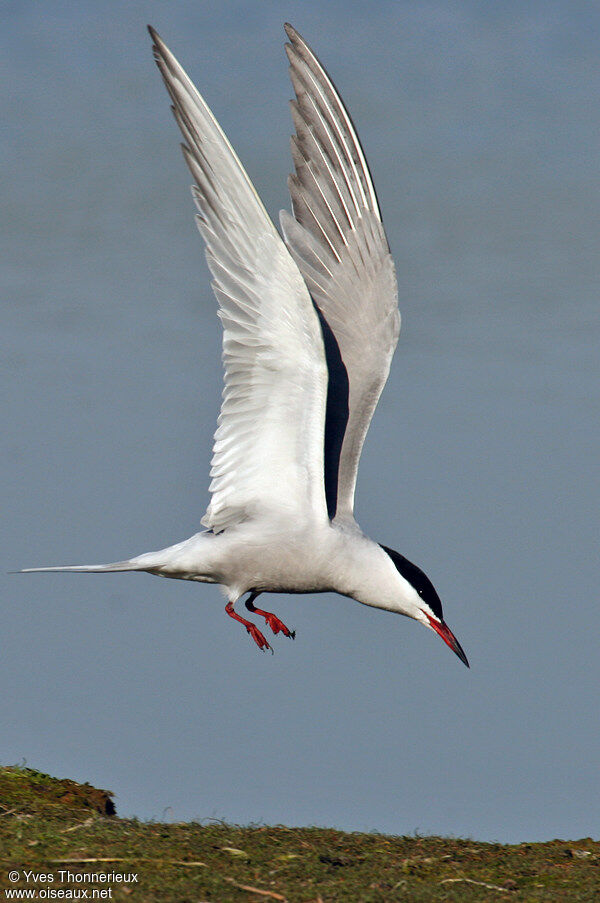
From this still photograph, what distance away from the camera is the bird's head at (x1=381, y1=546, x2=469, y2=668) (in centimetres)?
756

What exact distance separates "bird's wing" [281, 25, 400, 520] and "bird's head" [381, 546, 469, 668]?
54cm

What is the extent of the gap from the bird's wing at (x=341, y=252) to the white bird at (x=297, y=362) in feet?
0.03

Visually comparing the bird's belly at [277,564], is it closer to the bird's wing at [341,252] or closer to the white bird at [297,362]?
the white bird at [297,362]

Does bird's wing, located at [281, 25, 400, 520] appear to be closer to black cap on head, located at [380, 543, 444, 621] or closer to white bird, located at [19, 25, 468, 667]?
white bird, located at [19, 25, 468, 667]

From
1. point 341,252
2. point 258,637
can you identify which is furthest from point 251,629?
point 341,252

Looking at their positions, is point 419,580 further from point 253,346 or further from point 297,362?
point 253,346

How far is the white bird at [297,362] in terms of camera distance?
6508mm

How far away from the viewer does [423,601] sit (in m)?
7.60

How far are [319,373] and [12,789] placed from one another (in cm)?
375

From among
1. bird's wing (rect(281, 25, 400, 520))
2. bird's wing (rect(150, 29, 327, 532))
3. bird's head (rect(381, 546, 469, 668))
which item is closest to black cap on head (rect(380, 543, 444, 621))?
bird's head (rect(381, 546, 469, 668))

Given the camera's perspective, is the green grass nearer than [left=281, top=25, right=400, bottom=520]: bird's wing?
Yes

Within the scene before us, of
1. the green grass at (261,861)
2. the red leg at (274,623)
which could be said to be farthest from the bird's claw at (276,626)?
the green grass at (261,861)

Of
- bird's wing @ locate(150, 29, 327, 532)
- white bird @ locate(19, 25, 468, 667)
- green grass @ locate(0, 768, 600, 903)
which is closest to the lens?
green grass @ locate(0, 768, 600, 903)

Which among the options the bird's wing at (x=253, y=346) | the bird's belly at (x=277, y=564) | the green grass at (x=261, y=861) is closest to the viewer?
the green grass at (x=261, y=861)
